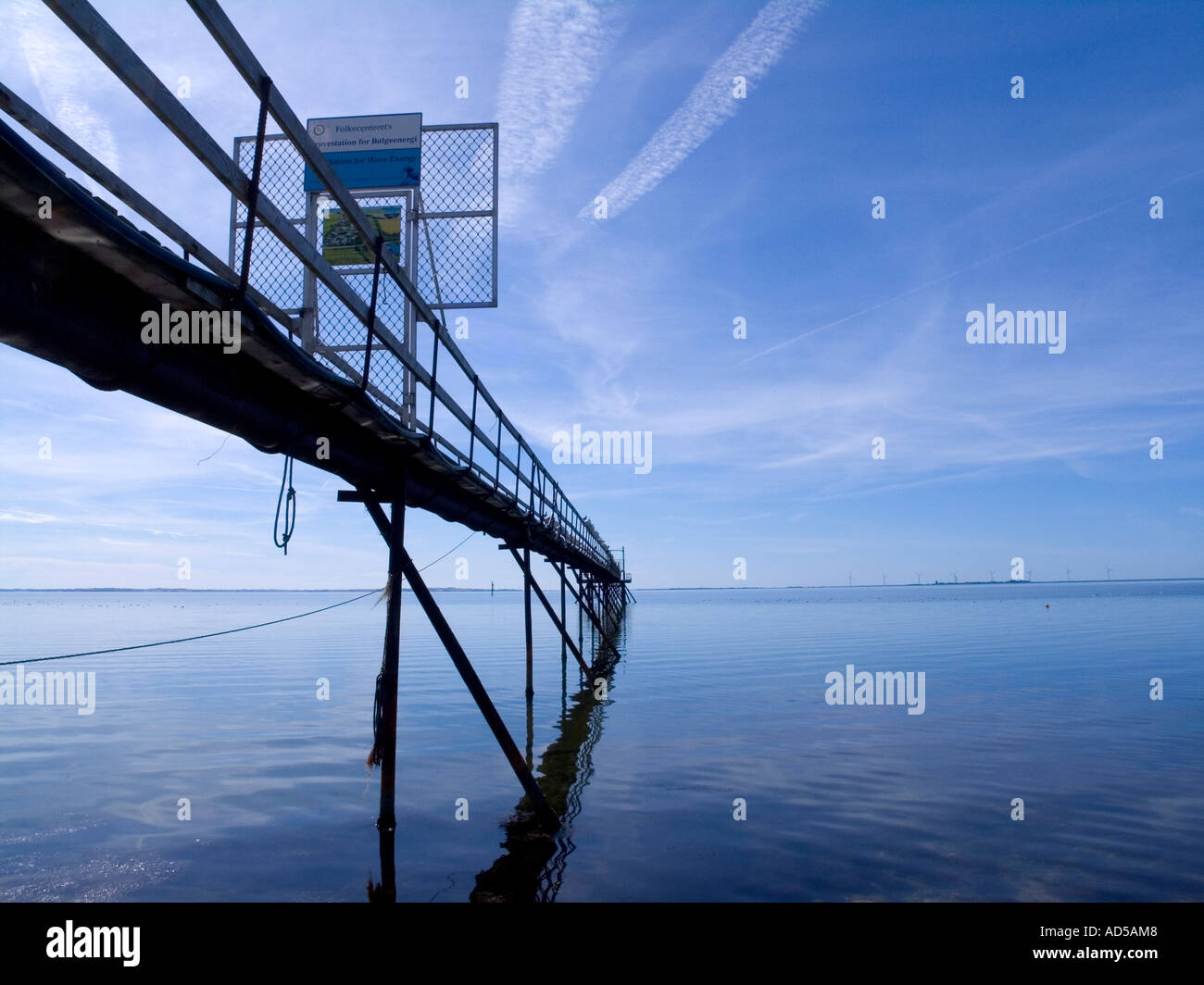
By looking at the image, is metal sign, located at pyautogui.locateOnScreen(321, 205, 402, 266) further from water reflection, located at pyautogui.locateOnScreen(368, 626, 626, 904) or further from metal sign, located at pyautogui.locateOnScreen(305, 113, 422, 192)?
water reflection, located at pyautogui.locateOnScreen(368, 626, 626, 904)

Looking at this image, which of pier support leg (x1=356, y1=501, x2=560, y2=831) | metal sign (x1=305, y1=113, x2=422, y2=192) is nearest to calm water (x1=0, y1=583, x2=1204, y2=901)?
pier support leg (x1=356, y1=501, x2=560, y2=831)

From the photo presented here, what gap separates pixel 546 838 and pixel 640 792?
2.40 m

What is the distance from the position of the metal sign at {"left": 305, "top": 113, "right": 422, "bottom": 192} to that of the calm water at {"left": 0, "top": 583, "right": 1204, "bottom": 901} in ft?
24.4

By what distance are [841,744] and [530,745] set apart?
19.4ft

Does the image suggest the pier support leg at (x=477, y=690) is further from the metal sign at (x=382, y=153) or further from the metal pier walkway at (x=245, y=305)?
the metal sign at (x=382, y=153)

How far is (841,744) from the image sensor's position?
47.0ft

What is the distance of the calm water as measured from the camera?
25.8 feet

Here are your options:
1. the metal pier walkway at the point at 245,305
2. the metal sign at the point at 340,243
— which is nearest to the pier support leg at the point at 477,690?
the metal pier walkway at the point at 245,305

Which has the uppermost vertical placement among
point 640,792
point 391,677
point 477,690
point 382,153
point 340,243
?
point 382,153

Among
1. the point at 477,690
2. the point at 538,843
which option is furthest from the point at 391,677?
the point at 538,843

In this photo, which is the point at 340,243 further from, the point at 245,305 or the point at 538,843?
the point at 538,843

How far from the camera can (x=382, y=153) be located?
8594mm

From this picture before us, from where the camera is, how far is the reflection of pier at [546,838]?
754 centimetres
